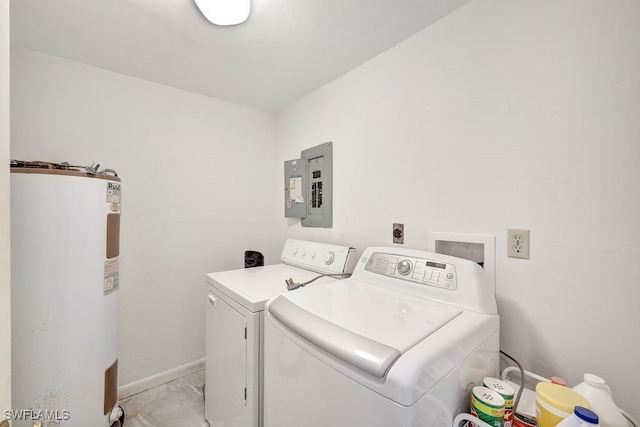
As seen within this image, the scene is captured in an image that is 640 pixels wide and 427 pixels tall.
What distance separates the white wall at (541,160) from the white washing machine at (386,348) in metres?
0.21

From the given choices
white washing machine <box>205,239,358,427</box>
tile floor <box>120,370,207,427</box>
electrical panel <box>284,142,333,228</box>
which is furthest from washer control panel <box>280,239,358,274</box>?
tile floor <box>120,370,207,427</box>

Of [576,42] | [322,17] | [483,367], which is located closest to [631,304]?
[483,367]

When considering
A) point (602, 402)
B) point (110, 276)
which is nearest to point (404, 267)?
point (602, 402)

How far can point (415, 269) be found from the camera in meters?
1.10

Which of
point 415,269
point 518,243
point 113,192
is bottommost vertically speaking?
point 415,269

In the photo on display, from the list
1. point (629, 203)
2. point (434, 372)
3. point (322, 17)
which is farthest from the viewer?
point (322, 17)

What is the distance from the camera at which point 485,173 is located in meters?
1.08

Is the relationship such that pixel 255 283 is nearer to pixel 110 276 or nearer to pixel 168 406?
pixel 110 276

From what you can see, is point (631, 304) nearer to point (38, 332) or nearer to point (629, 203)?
point (629, 203)

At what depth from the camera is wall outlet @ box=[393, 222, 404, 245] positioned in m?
1.38

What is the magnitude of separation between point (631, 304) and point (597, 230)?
0.77 feet

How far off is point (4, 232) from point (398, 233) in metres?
1.45

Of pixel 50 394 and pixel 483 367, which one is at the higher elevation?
pixel 483 367

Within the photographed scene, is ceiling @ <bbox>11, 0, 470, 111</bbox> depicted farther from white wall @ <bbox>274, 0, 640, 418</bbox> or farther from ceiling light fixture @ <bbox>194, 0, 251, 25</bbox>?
white wall @ <bbox>274, 0, 640, 418</bbox>
